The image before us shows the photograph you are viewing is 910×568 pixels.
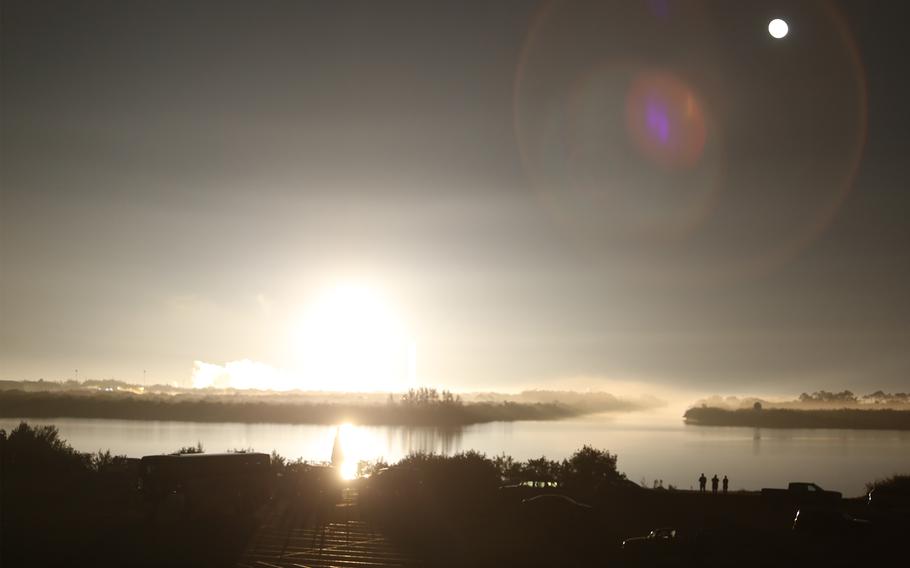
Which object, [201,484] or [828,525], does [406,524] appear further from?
[828,525]

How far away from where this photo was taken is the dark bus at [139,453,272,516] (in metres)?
39.3

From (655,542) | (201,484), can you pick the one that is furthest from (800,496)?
(201,484)

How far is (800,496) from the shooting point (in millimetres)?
46625

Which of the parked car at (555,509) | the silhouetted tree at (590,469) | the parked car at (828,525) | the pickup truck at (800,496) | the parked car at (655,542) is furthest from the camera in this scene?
the silhouetted tree at (590,469)

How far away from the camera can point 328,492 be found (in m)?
46.1

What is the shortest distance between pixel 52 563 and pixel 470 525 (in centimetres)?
1885

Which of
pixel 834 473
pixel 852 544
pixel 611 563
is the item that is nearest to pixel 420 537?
pixel 611 563

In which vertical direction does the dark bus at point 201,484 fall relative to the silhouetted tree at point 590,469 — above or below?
above

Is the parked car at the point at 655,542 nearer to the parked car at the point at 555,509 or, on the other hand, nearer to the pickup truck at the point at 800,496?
the parked car at the point at 555,509

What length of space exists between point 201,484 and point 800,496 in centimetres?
3518

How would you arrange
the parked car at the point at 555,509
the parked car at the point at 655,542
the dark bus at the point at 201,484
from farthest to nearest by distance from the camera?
the parked car at the point at 555,509, the dark bus at the point at 201,484, the parked car at the point at 655,542

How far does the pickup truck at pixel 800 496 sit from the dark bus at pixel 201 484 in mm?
31039

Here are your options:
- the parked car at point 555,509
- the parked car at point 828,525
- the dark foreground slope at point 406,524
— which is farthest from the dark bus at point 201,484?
the parked car at point 828,525

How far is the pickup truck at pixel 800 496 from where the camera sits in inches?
1809
